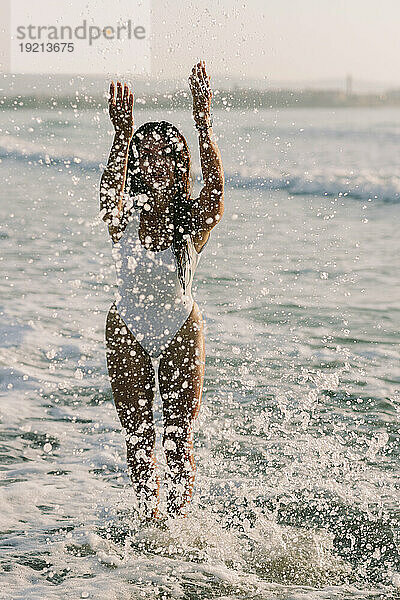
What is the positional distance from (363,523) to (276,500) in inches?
18.5

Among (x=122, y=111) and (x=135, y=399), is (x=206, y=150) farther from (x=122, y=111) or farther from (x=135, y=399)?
(x=135, y=399)

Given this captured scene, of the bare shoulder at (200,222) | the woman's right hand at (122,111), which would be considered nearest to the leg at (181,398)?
the bare shoulder at (200,222)

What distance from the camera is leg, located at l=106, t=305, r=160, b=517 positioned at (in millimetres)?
3543

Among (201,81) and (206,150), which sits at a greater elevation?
(201,81)

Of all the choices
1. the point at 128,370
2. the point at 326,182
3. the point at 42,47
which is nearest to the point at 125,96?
the point at 128,370

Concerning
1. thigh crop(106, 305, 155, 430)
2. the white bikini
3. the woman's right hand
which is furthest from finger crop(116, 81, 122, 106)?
thigh crop(106, 305, 155, 430)

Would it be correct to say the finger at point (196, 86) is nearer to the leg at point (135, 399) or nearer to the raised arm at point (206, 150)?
the raised arm at point (206, 150)

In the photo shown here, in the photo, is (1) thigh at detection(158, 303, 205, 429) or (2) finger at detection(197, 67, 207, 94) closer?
(2) finger at detection(197, 67, 207, 94)

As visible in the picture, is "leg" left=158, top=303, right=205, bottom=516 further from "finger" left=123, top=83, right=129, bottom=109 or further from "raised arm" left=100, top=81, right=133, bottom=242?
"finger" left=123, top=83, right=129, bottom=109

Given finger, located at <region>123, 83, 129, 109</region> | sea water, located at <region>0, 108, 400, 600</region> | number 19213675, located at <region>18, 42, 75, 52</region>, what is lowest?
sea water, located at <region>0, 108, 400, 600</region>

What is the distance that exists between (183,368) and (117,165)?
911 mm

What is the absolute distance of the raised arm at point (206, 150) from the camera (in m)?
3.41

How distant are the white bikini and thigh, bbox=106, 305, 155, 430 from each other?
1.5 inches

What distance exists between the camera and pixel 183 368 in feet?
11.7
